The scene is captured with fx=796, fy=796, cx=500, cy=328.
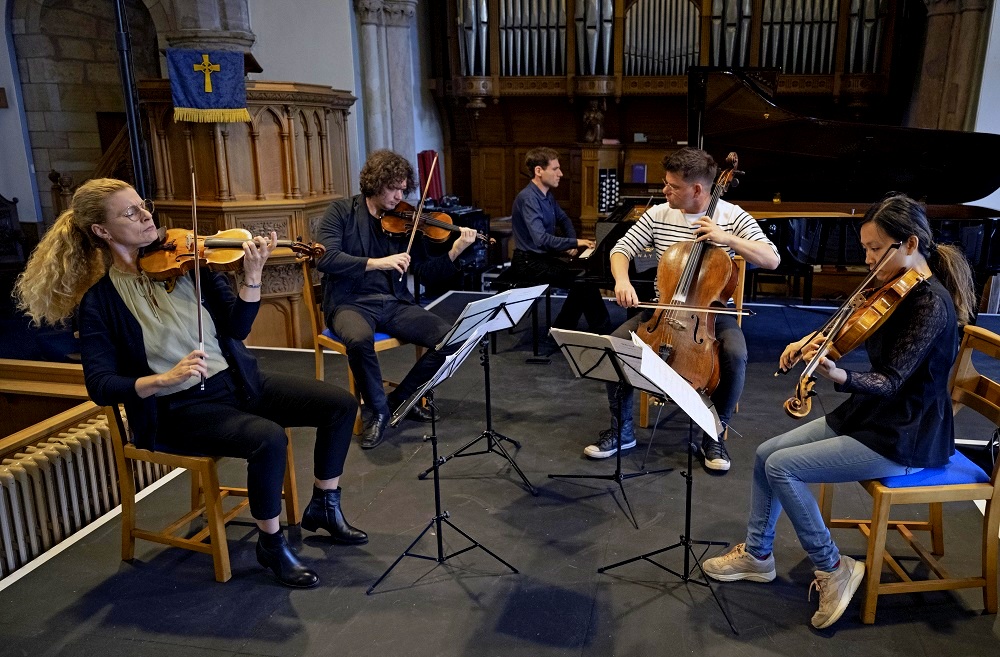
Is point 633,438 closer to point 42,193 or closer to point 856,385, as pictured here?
point 856,385

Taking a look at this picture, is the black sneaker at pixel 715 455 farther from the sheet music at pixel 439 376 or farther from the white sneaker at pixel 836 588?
the sheet music at pixel 439 376

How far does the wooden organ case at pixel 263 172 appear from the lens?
5473mm

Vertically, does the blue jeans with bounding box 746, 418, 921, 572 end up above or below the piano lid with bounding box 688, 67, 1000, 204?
below

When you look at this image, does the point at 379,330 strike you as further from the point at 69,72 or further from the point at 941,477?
the point at 69,72

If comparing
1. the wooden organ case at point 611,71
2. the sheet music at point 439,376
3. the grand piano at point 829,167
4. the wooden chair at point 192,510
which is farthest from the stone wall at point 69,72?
the sheet music at point 439,376

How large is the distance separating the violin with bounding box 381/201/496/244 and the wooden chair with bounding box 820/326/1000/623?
87.7 inches

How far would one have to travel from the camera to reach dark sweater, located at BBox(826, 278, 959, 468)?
7.50 ft

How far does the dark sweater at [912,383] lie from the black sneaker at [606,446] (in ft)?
4.60

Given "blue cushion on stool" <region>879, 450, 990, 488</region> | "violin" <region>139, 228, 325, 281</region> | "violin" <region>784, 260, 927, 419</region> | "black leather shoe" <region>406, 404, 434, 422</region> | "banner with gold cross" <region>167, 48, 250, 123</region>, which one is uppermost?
"banner with gold cross" <region>167, 48, 250, 123</region>

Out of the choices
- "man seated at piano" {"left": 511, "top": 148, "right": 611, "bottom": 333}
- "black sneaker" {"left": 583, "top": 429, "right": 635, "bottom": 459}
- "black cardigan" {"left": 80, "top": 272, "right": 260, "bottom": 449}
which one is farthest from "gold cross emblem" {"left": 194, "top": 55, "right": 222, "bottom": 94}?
"black sneaker" {"left": 583, "top": 429, "right": 635, "bottom": 459}

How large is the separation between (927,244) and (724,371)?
131cm

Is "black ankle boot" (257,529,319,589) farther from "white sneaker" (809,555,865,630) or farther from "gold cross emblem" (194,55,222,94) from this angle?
"gold cross emblem" (194,55,222,94)

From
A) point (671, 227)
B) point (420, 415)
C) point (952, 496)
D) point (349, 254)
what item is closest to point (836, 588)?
point (952, 496)

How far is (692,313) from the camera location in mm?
3350
